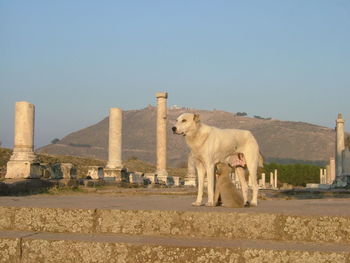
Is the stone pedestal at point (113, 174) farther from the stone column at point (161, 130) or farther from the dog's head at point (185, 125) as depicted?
the dog's head at point (185, 125)

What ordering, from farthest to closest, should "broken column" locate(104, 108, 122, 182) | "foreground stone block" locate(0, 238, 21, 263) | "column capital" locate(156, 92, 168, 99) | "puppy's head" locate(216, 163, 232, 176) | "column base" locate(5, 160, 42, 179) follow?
"column capital" locate(156, 92, 168, 99) → "broken column" locate(104, 108, 122, 182) → "column base" locate(5, 160, 42, 179) → "puppy's head" locate(216, 163, 232, 176) → "foreground stone block" locate(0, 238, 21, 263)

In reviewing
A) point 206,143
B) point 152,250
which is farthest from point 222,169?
point 152,250

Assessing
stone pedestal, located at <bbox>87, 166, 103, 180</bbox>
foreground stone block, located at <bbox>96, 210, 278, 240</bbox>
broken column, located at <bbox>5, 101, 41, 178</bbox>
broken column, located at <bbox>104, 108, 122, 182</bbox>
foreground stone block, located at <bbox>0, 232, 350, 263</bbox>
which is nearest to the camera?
foreground stone block, located at <bbox>0, 232, 350, 263</bbox>

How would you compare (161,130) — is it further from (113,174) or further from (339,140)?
(339,140)

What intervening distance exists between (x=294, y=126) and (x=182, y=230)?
190m

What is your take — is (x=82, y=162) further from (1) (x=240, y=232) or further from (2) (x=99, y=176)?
(1) (x=240, y=232)

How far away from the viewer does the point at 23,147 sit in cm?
2316

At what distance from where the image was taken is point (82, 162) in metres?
61.3

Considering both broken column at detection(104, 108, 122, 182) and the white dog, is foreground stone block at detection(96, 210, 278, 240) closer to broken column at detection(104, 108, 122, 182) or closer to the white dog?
the white dog

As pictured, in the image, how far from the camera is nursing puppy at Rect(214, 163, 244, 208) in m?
7.82

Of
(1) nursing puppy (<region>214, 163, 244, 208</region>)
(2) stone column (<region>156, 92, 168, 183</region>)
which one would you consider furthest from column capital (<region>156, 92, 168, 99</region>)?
(1) nursing puppy (<region>214, 163, 244, 208</region>)

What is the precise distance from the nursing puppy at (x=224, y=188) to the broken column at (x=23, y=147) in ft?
51.9

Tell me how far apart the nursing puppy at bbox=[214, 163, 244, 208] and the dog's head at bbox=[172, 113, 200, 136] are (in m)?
0.78

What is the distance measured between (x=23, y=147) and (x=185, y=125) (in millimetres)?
17003
